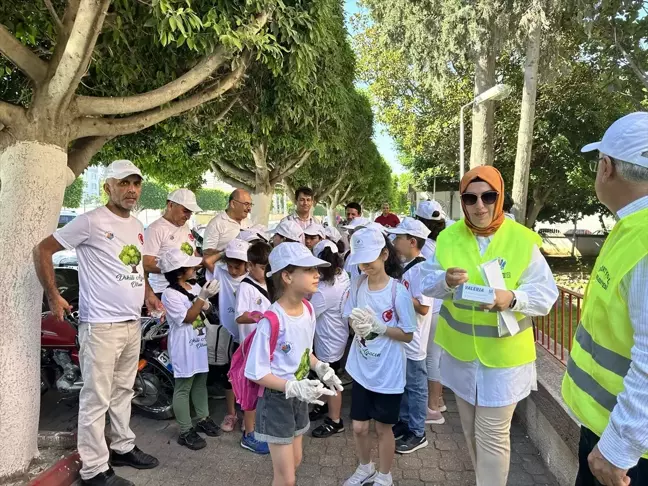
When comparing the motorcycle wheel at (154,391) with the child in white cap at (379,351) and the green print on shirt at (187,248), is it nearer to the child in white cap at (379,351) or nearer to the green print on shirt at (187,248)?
the green print on shirt at (187,248)

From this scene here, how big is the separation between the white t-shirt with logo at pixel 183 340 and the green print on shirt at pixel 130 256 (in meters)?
0.53

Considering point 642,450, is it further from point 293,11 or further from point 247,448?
point 293,11

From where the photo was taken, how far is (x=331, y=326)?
13.8 feet

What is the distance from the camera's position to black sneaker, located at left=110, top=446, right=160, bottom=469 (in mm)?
3523

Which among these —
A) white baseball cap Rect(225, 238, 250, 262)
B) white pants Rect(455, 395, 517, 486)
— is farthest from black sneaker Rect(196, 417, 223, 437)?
white pants Rect(455, 395, 517, 486)

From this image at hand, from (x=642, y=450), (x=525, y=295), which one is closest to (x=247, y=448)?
(x=525, y=295)

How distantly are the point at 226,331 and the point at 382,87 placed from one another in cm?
1497

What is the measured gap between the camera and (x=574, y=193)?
18.4m

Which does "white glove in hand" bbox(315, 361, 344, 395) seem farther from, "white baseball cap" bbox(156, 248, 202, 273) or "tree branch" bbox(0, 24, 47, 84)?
"tree branch" bbox(0, 24, 47, 84)

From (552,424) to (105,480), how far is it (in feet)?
10.6

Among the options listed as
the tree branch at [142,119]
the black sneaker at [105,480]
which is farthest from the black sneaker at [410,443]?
the tree branch at [142,119]

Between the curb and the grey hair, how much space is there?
12.2ft

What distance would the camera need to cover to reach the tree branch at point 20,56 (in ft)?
10.5

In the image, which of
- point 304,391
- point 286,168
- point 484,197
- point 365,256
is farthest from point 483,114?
point 304,391
